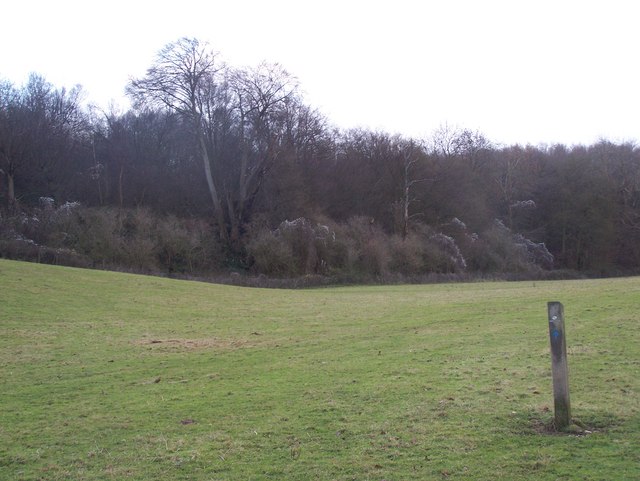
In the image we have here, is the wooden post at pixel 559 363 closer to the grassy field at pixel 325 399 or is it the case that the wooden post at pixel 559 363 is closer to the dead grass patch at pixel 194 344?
the grassy field at pixel 325 399

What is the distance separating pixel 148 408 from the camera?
10.3 meters

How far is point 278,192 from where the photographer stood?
74.1m

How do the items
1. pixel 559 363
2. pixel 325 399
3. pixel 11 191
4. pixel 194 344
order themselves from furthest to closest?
pixel 11 191 → pixel 194 344 → pixel 325 399 → pixel 559 363

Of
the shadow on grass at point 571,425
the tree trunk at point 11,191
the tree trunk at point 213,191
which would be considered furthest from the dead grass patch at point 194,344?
the tree trunk at point 213,191

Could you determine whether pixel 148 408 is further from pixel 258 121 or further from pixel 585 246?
pixel 585 246

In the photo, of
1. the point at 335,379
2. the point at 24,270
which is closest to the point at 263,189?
the point at 24,270

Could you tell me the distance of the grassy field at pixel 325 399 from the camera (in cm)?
714

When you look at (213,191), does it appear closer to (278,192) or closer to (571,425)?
(278,192)

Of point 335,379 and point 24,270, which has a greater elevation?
point 24,270

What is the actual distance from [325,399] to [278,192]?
6466cm

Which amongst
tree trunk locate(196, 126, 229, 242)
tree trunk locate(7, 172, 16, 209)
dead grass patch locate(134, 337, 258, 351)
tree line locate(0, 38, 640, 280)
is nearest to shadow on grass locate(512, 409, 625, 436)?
dead grass patch locate(134, 337, 258, 351)

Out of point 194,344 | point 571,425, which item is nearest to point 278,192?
Answer: point 194,344

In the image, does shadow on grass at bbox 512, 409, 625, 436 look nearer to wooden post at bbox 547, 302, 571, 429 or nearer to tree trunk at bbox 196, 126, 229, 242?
wooden post at bbox 547, 302, 571, 429

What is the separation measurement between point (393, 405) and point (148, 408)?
4.07m
